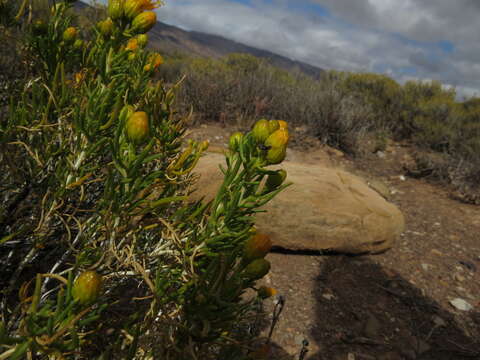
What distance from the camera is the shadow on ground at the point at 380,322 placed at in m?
2.11

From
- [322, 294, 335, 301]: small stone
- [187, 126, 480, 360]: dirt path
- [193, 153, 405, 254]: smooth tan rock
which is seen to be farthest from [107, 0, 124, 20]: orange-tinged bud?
[322, 294, 335, 301]: small stone

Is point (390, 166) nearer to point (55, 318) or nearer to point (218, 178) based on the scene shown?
point (218, 178)

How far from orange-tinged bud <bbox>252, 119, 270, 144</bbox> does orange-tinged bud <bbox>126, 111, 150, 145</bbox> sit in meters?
0.24

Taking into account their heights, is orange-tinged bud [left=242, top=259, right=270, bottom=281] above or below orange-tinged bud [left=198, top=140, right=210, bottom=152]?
below

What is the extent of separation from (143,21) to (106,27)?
180mm

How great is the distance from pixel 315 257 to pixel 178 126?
2.13 meters

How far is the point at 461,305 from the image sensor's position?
2600 mm

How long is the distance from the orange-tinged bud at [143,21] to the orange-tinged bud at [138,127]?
0.50m

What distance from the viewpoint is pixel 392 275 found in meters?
2.87

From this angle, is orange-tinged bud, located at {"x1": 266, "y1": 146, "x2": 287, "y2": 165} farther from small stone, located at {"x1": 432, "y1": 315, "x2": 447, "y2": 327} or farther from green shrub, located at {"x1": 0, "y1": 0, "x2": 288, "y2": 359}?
small stone, located at {"x1": 432, "y1": 315, "x2": 447, "y2": 327}

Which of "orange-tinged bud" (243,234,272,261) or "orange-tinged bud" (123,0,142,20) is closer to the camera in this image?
"orange-tinged bud" (243,234,272,261)

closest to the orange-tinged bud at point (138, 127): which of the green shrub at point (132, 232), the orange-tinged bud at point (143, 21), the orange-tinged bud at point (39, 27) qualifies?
the green shrub at point (132, 232)

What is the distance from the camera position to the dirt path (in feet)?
6.97

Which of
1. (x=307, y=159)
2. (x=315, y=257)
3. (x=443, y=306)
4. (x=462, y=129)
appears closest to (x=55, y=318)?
(x=315, y=257)
